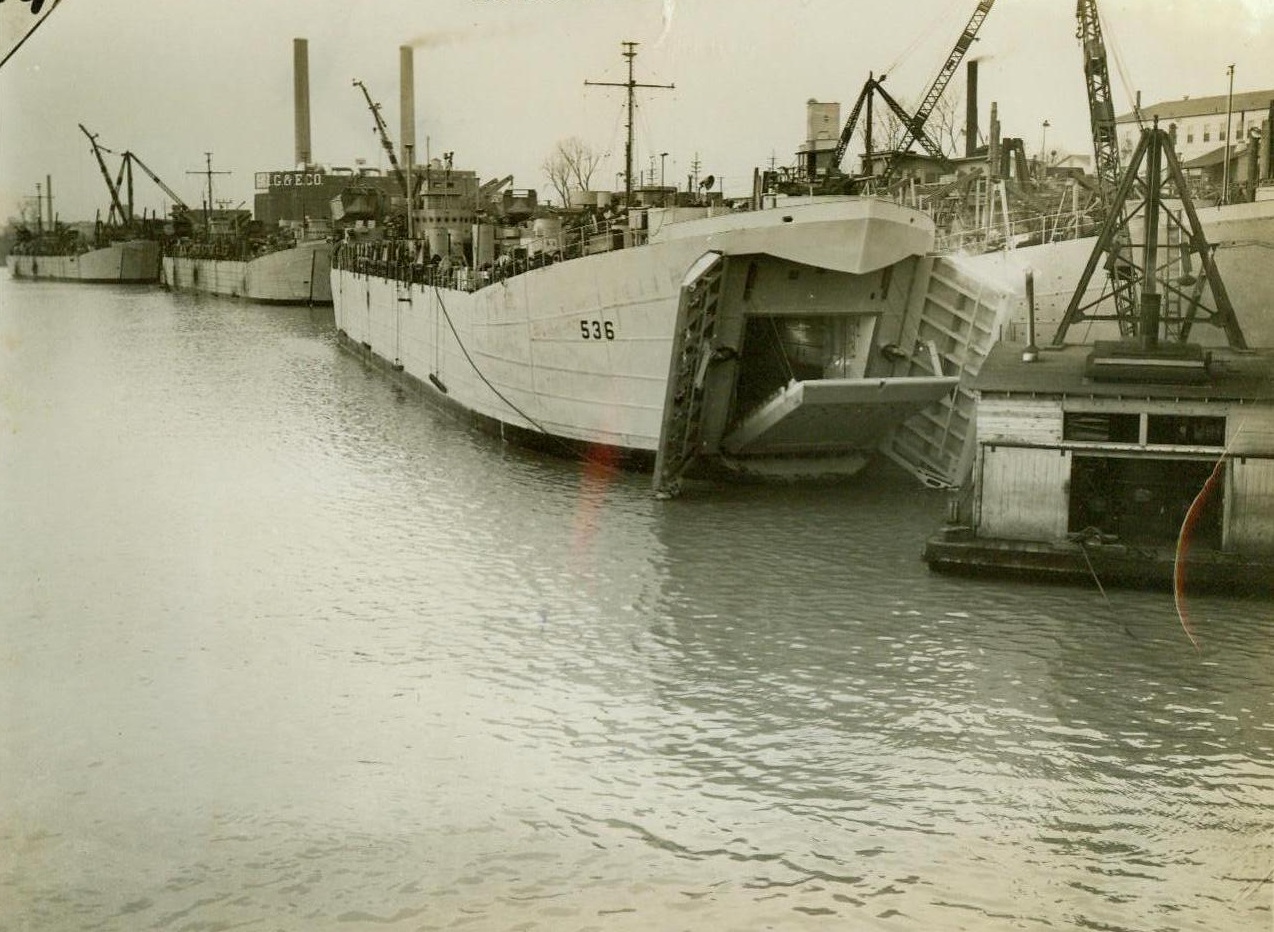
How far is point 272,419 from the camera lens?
2945 cm

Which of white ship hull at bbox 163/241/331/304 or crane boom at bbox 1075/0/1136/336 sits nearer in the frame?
crane boom at bbox 1075/0/1136/336

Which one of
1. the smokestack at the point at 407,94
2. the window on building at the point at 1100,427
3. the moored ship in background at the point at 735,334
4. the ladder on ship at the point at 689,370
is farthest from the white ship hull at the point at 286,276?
the window on building at the point at 1100,427

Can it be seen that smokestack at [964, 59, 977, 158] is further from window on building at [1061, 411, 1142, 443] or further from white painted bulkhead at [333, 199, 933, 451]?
window on building at [1061, 411, 1142, 443]

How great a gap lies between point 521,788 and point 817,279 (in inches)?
510

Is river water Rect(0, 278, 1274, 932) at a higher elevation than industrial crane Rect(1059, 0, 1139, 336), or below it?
below

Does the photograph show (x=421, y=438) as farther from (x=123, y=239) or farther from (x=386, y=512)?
(x=123, y=239)

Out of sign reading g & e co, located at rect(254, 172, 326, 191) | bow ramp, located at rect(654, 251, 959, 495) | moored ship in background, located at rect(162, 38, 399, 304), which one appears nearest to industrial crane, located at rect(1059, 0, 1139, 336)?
bow ramp, located at rect(654, 251, 959, 495)

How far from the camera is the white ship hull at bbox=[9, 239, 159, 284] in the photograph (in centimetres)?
9856

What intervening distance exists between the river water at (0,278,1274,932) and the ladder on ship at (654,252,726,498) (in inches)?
31.2

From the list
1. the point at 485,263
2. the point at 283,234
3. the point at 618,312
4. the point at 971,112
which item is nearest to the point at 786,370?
the point at 618,312

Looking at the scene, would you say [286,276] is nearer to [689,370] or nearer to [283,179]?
[283,179]

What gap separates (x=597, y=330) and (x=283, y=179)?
289 ft

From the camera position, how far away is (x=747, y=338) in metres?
21.9

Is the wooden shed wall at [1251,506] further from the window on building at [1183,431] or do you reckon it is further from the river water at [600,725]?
the river water at [600,725]
